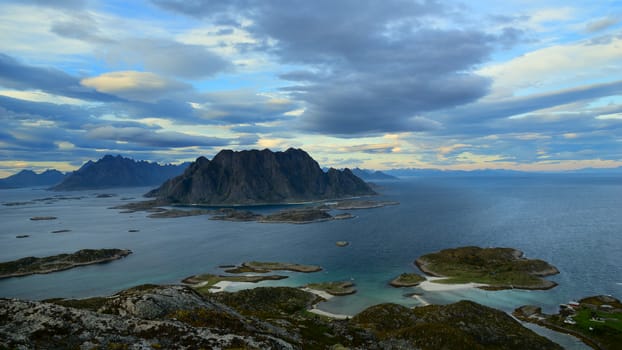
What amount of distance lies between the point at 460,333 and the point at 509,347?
856 centimetres

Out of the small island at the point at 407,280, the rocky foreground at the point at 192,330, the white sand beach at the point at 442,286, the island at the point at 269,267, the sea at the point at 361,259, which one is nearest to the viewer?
the rocky foreground at the point at 192,330

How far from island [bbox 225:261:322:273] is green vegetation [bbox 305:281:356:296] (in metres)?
20.2

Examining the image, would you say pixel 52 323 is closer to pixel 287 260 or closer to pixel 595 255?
pixel 287 260

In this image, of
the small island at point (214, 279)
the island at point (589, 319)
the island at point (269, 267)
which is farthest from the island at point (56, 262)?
the island at point (589, 319)

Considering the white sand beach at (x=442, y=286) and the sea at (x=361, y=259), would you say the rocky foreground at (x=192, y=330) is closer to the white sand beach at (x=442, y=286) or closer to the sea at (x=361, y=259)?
the sea at (x=361, y=259)

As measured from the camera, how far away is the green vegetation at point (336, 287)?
100 metres

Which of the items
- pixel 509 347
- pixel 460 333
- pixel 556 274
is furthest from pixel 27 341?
pixel 556 274

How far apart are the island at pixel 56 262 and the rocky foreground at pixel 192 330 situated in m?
124

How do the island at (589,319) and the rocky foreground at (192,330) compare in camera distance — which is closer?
the rocky foreground at (192,330)

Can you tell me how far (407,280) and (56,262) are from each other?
455ft

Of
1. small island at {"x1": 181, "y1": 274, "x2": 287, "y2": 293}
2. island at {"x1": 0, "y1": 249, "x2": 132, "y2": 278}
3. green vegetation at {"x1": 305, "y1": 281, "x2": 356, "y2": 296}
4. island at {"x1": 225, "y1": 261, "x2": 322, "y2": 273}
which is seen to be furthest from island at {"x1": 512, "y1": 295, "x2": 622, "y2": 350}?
island at {"x1": 0, "y1": 249, "x2": 132, "y2": 278}

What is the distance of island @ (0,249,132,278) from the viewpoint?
5310 inches

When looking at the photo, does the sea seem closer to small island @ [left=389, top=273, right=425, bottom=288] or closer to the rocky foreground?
small island @ [left=389, top=273, right=425, bottom=288]

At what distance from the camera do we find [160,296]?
3766cm
